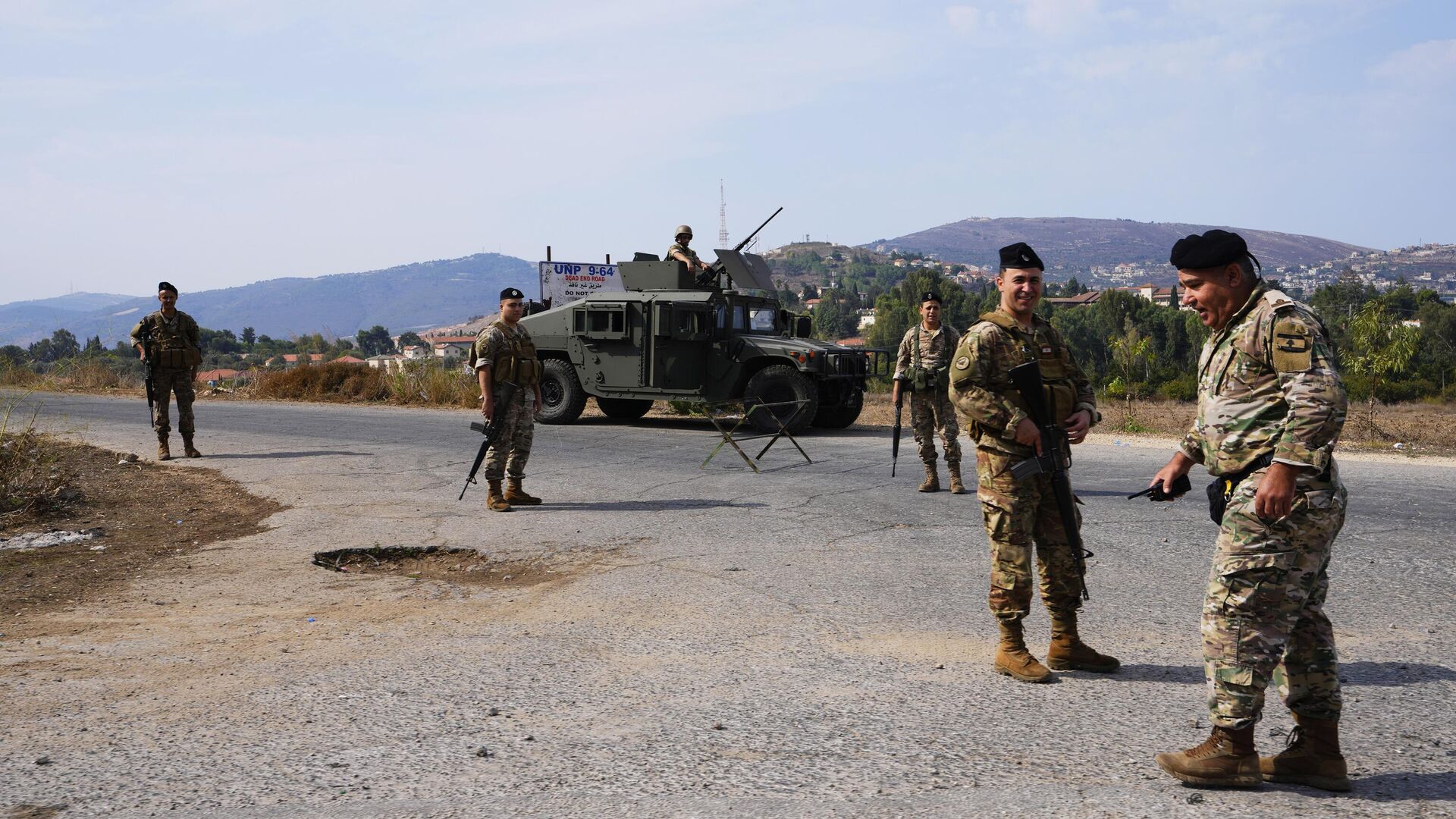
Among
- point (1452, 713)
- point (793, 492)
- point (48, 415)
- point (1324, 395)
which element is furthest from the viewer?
point (48, 415)

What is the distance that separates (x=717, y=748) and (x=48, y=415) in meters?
18.7

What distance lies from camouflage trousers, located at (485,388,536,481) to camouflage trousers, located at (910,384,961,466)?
3205 mm

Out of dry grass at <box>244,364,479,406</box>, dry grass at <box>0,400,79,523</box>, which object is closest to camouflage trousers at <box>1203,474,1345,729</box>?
dry grass at <box>0,400,79,523</box>

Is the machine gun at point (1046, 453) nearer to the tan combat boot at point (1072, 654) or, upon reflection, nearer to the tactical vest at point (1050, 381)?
the tactical vest at point (1050, 381)

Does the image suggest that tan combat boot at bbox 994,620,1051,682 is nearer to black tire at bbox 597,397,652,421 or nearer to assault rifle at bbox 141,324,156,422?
assault rifle at bbox 141,324,156,422

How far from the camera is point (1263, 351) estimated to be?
3.12 metres

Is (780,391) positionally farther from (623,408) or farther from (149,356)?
(149,356)

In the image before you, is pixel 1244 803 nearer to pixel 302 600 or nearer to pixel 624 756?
pixel 624 756

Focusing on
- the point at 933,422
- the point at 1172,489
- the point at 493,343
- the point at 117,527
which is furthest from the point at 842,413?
the point at 1172,489

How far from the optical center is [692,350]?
49.3 feet

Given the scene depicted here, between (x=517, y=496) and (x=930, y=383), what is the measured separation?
141 inches

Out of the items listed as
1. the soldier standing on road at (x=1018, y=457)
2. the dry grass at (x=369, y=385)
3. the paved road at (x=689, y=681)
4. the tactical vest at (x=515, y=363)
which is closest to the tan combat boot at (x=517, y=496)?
the paved road at (x=689, y=681)

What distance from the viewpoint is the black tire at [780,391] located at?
1426 cm

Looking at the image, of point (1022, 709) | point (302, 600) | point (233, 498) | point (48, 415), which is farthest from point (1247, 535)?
point (48, 415)
